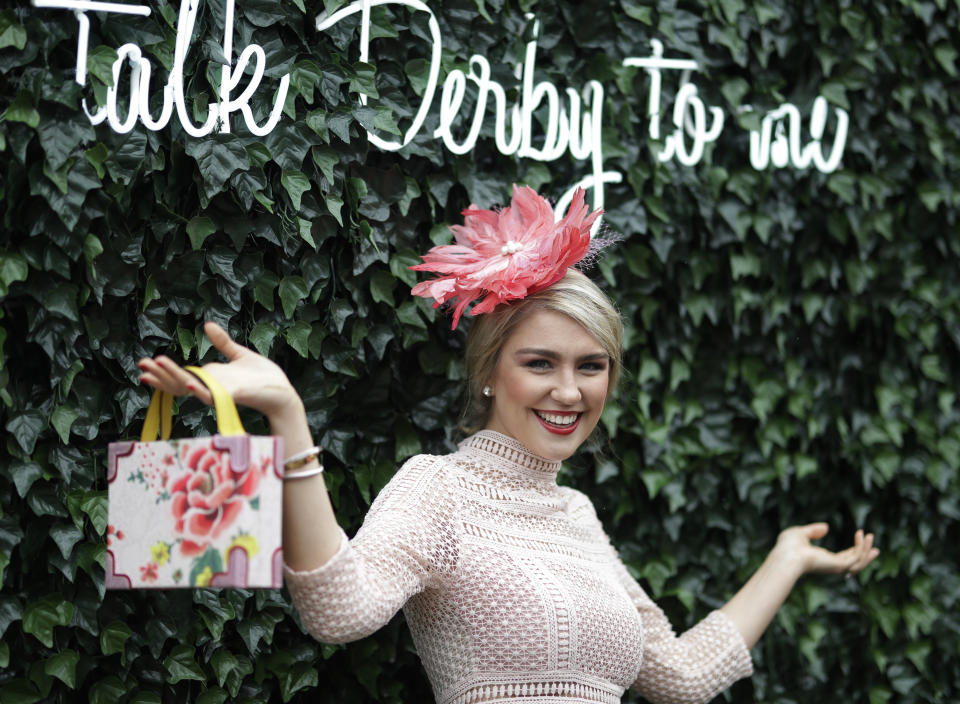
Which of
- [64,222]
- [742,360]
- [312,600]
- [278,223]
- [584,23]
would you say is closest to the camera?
[312,600]

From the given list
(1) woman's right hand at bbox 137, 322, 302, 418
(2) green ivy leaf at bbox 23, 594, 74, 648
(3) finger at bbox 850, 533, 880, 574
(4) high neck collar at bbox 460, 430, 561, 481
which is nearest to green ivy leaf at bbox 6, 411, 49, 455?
(2) green ivy leaf at bbox 23, 594, 74, 648

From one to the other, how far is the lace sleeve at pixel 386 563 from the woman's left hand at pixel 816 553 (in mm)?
928

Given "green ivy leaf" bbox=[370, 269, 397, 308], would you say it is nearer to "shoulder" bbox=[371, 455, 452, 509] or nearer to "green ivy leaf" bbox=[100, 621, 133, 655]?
"shoulder" bbox=[371, 455, 452, 509]

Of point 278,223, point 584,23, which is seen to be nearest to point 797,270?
point 584,23

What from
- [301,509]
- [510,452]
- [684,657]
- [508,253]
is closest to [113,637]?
[301,509]

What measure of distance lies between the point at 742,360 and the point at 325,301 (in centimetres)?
110

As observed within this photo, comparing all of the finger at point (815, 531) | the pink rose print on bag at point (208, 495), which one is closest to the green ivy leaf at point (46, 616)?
the pink rose print on bag at point (208, 495)

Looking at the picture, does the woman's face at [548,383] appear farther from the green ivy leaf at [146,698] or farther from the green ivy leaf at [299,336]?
the green ivy leaf at [146,698]

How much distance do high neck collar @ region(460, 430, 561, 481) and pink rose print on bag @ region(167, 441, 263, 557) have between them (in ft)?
2.36

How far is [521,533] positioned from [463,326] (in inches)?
22.6

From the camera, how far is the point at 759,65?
288 centimetres

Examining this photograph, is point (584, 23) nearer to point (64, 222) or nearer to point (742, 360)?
point (742, 360)

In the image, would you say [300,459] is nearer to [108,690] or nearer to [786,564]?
[108,690]

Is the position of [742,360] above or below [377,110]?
below
